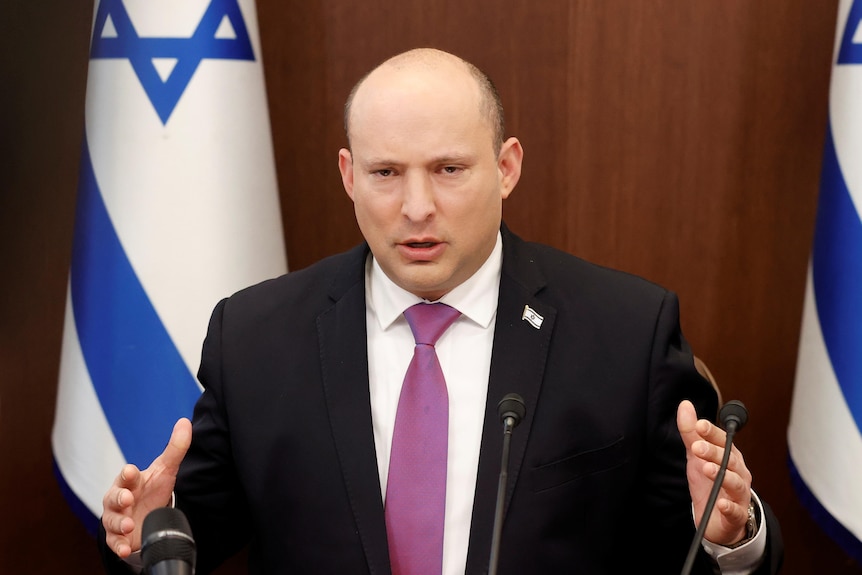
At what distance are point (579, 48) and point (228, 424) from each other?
152 cm

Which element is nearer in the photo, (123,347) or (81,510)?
(123,347)

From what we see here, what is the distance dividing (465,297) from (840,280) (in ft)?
3.36

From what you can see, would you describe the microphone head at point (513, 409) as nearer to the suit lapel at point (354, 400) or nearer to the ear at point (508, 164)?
the suit lapel at point (354, 400)

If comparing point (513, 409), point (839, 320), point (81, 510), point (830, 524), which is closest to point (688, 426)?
point (513, 409)

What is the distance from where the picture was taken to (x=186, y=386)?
245 centimetres

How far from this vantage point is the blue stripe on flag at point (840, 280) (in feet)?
→ 7.42

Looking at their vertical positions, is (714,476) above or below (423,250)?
below

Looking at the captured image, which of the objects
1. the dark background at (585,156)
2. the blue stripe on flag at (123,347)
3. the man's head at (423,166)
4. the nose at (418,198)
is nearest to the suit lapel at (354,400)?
the man's head at (423,166)

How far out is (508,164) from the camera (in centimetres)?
180

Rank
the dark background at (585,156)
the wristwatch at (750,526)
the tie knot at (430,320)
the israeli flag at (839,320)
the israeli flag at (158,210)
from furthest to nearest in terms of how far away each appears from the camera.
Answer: the dark background at (585,156)
the israeli flag at (158,210)
the israeli flag at (839,320)
the tie knot at (430,320)
the wristwatch at (750,526)

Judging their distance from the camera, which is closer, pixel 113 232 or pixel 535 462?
pixel 535 462

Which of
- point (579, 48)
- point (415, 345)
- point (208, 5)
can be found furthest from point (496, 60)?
point (415, 345)

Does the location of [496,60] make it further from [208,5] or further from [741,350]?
[741,350]

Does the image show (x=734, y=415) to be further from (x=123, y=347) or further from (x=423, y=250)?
(x=123, y=347)
